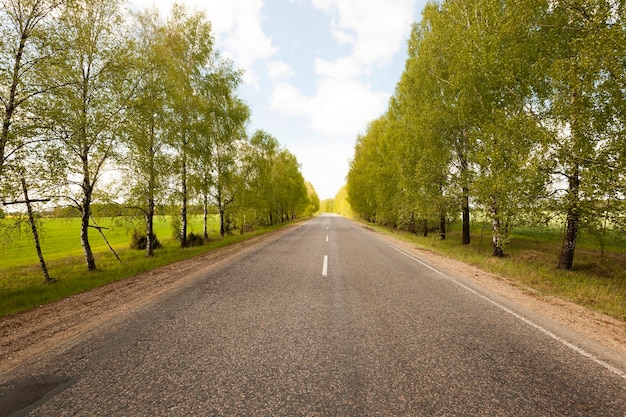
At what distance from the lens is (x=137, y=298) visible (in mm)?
5742

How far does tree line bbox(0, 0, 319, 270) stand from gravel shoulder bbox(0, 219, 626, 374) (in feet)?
13.2

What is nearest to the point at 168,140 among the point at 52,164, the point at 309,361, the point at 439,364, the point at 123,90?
the point at 123,90

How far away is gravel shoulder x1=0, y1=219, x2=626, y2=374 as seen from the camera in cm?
380

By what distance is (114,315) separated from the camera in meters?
Result: 4.76

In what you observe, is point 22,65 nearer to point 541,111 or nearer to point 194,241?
point 194,241

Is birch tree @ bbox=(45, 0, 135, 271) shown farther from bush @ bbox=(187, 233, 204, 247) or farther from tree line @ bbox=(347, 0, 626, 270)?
tree line @ bbox=(347, 0, 626, 270)

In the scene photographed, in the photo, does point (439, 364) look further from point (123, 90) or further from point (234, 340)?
point (123, 90)

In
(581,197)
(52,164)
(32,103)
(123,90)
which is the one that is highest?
(123,90)

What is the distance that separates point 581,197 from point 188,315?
10.5 meters

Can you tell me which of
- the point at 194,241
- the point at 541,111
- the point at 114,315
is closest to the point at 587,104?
the point at 541,111

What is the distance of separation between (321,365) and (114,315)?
4228 millimetres

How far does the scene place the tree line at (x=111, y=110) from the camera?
23.7 feet

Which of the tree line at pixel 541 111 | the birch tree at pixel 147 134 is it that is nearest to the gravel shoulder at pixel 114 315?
the tree line at pixel 541 111

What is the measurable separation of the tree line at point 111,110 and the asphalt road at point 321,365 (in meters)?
6.63
